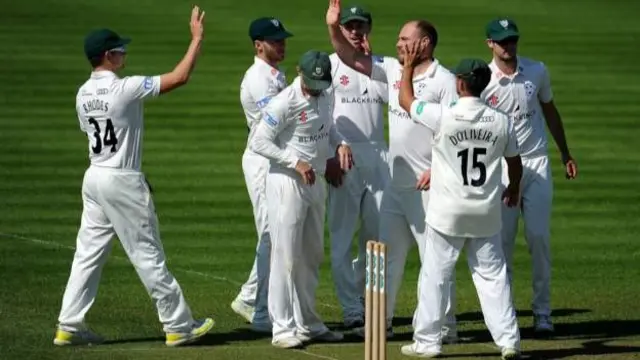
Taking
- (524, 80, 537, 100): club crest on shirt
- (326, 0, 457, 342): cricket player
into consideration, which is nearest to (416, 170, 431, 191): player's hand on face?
(326, 0, 457, 342): cricket player

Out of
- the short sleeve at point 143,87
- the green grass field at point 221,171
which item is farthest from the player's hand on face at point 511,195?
the short sleeve at point 143,87

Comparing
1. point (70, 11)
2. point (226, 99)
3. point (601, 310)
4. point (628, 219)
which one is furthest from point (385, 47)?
point (601, 310)

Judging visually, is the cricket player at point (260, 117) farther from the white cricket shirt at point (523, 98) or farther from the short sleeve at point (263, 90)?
the white cricket shirt at point (523, 98)

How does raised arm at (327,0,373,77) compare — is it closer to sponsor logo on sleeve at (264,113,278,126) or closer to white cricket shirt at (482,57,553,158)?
sponsor logo on sleeve at (264,113,278,126)

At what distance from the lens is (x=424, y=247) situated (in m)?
11.1

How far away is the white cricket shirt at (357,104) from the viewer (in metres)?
12.1

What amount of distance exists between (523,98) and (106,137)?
311cm

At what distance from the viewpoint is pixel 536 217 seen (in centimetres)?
1173

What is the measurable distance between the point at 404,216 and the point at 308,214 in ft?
2.29

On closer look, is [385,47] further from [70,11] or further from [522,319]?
[522,319]

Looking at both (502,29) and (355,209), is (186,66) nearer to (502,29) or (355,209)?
(355,209)

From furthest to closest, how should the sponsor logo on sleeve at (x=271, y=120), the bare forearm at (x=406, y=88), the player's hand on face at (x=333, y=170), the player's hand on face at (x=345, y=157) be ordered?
the player's hand on face at (x=333, y=170), the player's hand on face at (x=345, y=157), the sponsor logo on sleeve at (x=271, y=120), the bare forearm at (x=406, y=88)

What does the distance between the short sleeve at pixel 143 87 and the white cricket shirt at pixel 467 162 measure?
1787 mm

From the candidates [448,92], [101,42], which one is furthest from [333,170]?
[101,42]
